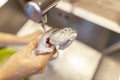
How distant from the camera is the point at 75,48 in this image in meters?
0.70

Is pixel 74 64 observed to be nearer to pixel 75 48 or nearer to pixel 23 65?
pixel 75 48

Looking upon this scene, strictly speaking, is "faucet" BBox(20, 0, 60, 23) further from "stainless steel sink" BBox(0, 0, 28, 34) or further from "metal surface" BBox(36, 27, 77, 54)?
"stainless steel sink" BBox(0, 0, 28, 34)

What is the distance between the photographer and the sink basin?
0.63 m

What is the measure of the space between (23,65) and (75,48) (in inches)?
12.7

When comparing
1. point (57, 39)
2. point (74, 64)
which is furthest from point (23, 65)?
point (74, 64)

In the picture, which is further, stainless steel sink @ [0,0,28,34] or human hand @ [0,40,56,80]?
stainless steel sink @ [0,0,28,34]

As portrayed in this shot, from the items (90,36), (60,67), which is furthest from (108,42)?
(60,67)

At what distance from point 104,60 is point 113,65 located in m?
0.04

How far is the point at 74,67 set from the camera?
2.12 ft

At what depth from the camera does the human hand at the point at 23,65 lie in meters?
0.42

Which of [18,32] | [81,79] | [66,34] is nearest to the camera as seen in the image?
[66,34]

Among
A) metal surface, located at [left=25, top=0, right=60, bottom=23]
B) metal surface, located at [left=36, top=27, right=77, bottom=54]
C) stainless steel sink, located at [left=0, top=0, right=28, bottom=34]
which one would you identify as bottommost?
stainless steel sink, located at [left=0, top=0, right=28, bottom=34]

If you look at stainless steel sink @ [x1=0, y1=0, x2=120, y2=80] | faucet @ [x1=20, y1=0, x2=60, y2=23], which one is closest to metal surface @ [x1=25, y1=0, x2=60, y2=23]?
faucet @ [x1=20, y1=0, x2=60, y2=23]

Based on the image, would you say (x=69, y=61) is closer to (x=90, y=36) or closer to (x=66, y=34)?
(x=90, y=36)
